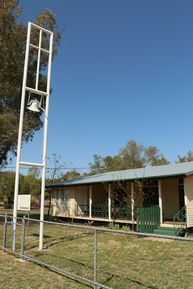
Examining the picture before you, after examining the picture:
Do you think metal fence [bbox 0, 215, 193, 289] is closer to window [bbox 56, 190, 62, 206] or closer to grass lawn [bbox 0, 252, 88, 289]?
grass lawn [bbox 0, 252, 88, 289]

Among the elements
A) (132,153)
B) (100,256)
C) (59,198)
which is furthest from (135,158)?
(100,256)

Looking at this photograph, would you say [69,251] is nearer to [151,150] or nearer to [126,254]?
[126,254]

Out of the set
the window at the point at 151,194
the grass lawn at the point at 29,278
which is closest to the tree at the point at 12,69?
the window at the point at 151,194

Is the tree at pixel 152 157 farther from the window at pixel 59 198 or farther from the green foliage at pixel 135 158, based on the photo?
the window at pixel 59 198

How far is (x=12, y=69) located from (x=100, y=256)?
562 inches

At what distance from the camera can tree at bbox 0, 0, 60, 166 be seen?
19.3m

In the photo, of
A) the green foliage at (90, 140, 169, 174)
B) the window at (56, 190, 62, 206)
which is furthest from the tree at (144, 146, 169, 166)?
the window at (56, 190, 62, 206)

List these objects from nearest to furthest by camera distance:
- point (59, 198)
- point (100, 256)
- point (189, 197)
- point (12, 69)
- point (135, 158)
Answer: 1. point (100, 256)
2. point (189, 197)
3. point (12, 69)
4. point (59, 198)
5. point (135, 158)

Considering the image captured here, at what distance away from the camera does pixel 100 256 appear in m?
9.95

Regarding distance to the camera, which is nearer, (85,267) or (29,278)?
(29,278)

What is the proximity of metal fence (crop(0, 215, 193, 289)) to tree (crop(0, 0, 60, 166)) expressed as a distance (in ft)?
30.8

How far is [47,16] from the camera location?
2039cm

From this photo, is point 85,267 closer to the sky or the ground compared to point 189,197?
closer to the ground

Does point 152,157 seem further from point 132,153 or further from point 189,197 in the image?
point 189,197
